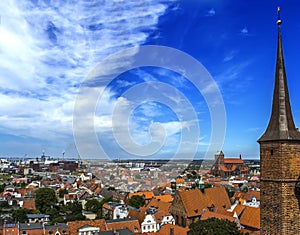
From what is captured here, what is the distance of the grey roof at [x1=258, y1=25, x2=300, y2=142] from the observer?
9.57 m

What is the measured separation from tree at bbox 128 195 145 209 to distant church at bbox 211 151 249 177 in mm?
68895

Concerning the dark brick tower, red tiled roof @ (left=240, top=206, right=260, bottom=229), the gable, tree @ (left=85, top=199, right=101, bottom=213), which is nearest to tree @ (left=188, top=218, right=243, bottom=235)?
red tiled roof @ (left=240, top=206, right=260, bottom=229)

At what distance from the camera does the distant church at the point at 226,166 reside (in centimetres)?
12338

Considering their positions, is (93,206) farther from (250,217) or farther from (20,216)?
(250,217)

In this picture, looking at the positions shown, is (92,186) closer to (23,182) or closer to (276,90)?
(23,182)

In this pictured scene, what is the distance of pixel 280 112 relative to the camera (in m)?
9.91

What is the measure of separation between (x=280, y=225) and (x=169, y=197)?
181ft

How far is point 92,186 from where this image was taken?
290ft

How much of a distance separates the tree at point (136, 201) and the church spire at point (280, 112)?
50435mm

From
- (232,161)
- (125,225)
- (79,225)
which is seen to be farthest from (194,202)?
(232,161)

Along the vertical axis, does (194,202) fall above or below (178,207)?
above

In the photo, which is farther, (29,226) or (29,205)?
(29,205)

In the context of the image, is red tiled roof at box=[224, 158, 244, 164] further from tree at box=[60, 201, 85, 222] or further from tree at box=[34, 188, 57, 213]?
tree at box=[60, 201, 85, 222]

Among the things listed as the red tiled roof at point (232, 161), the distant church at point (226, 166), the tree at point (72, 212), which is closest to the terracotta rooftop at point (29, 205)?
the tree at point (72, 212)
